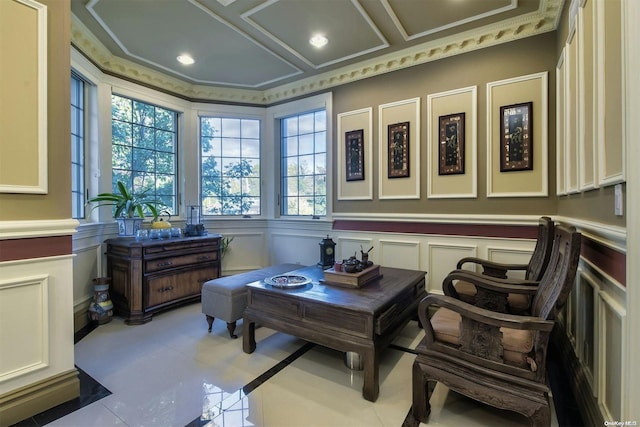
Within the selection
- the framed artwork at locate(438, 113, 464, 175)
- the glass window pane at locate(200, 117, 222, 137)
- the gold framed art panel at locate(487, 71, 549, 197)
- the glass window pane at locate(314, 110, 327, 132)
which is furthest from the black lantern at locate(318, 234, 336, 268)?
the glass window pane at locate(200, 117, 222, 137)

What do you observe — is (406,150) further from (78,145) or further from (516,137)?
(78,145)

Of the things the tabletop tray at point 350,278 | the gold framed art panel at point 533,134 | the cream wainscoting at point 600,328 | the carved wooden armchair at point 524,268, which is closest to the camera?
the cream wainscoting at point 600,328

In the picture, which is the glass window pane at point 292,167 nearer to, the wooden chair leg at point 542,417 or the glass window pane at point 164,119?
the glass window pane at point 164,119

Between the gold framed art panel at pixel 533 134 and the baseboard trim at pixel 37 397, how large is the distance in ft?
12.1

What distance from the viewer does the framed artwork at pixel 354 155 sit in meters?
3.76

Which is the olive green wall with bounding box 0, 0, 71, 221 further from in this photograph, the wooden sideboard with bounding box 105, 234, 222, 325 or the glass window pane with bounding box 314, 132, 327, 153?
the glass window pane with bounding box 314, 132, 327, 153

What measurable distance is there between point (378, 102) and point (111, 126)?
315 cm

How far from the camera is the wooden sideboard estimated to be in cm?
304

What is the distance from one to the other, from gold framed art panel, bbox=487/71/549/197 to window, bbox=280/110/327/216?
206 centimetres

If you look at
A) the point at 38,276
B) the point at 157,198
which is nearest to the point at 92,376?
the point at 38,276

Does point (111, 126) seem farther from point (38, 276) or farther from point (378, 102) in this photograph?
point (378, 102)

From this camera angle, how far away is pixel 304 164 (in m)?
4.42

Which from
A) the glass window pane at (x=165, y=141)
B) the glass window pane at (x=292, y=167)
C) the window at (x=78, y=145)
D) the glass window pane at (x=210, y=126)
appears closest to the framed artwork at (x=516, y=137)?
the glass window pane at (x=292, y=167)

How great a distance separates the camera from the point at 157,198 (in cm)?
399
